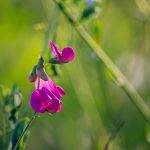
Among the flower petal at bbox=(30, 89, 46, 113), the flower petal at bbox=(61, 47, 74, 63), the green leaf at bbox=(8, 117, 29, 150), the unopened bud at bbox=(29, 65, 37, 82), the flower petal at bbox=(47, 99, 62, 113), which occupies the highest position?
the unopened bud at bbox=(29, 65, 37, 82)

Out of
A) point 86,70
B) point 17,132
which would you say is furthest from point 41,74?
point 86,70

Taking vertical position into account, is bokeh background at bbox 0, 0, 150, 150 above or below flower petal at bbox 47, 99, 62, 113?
below

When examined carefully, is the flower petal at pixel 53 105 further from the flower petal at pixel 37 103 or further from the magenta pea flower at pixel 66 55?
the magenta pea flower at pixel 66 55

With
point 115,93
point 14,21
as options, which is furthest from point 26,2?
point 115,93

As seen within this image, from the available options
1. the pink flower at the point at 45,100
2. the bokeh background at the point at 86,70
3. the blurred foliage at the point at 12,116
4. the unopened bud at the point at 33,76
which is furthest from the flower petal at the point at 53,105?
the bokeh background at the point at 86,70

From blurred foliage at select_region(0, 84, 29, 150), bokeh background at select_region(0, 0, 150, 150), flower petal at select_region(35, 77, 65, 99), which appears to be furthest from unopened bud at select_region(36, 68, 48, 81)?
bokeh background at select_region(0, 0, 150, 150)

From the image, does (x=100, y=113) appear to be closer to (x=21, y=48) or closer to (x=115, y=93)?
(x=115, y=93)

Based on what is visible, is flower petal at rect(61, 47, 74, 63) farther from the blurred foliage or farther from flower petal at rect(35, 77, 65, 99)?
the blurred foliage

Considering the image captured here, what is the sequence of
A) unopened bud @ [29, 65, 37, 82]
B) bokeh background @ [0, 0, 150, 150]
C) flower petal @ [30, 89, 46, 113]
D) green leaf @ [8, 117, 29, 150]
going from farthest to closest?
bokeh background @ [0, 0, 150, 150] < green leaf @ [8, 117, 29, 150] < unopened bud @ [29, 65, 37, 82] < flower petal @ [30, 89, 46, 113]
